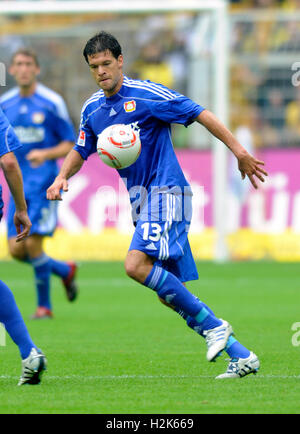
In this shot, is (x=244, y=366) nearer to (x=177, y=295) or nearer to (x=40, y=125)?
(x=177, y=295)

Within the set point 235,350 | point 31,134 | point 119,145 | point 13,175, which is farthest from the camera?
point 31,134

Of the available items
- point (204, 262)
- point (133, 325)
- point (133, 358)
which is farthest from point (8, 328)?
point (204, 262)

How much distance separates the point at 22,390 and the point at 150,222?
1.30 meters

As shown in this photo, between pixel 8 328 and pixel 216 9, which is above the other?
pixel 216 9

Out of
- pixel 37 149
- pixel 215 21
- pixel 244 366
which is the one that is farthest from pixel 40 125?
pixel 215 21

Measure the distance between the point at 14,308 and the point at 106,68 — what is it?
1.64 metres

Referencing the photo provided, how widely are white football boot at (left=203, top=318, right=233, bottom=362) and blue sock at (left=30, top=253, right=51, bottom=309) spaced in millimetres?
4440

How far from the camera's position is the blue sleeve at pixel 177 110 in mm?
6000

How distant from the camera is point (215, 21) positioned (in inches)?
662

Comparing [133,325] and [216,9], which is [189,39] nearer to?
[216,9]

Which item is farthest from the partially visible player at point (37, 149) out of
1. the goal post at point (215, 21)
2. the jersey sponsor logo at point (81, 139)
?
the goal post at point (215, 21)

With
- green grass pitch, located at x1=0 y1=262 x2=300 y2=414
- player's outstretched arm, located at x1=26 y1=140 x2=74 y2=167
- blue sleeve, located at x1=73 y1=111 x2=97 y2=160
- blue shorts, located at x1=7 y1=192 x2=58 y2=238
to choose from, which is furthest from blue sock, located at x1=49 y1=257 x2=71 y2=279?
blue sleeve, located at x1=73 y1=111 x2=97 y2=160

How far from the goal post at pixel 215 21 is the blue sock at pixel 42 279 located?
609 cm
